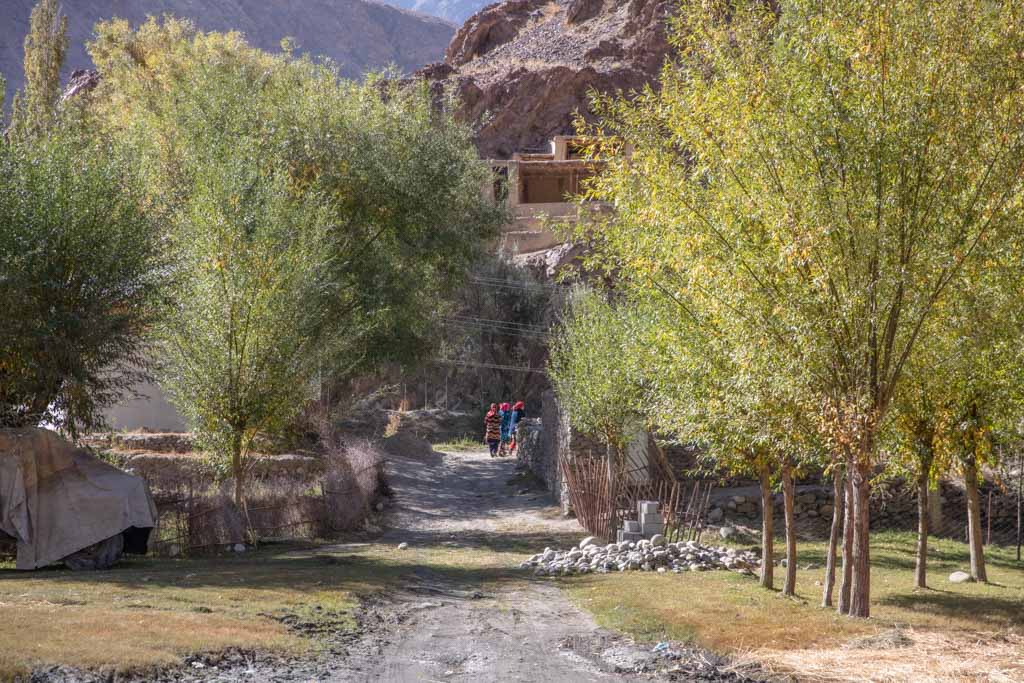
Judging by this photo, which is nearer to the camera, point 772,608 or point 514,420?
point 772,608

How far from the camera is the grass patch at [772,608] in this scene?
1114cm

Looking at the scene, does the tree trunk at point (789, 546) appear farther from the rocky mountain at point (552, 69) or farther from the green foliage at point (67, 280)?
the rocky mountain at point (552, 69)

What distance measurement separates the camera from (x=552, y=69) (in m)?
75.2

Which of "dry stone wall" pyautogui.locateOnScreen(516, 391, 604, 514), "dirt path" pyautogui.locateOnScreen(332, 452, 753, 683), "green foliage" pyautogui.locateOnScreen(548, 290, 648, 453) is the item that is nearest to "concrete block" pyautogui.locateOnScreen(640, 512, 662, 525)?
"dirt path" pyautogui.locateOnScreen(332, 452, 753, 683)

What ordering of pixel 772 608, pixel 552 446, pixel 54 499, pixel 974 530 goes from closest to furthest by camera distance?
pixel 772 608
pixel 54 499
pixel 974 530
pixel 552 446

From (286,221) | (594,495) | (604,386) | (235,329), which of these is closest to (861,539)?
(594,495)

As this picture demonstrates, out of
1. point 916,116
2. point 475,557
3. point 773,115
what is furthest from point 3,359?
point 916,116

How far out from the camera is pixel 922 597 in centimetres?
1462

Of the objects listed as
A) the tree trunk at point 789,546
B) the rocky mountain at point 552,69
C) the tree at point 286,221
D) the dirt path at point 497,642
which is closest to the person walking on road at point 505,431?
the tree at point 286,221

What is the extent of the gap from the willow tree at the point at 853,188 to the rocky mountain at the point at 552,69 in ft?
190

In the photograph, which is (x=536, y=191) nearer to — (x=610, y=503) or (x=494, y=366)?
(x=494, y=366)

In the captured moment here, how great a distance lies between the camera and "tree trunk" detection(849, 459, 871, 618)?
1159 cm

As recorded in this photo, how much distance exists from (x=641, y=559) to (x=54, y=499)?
31.6ft

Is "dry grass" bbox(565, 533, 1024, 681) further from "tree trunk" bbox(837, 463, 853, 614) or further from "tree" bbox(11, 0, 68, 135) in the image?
"tree" bbox(11, 0, 68, 135)
